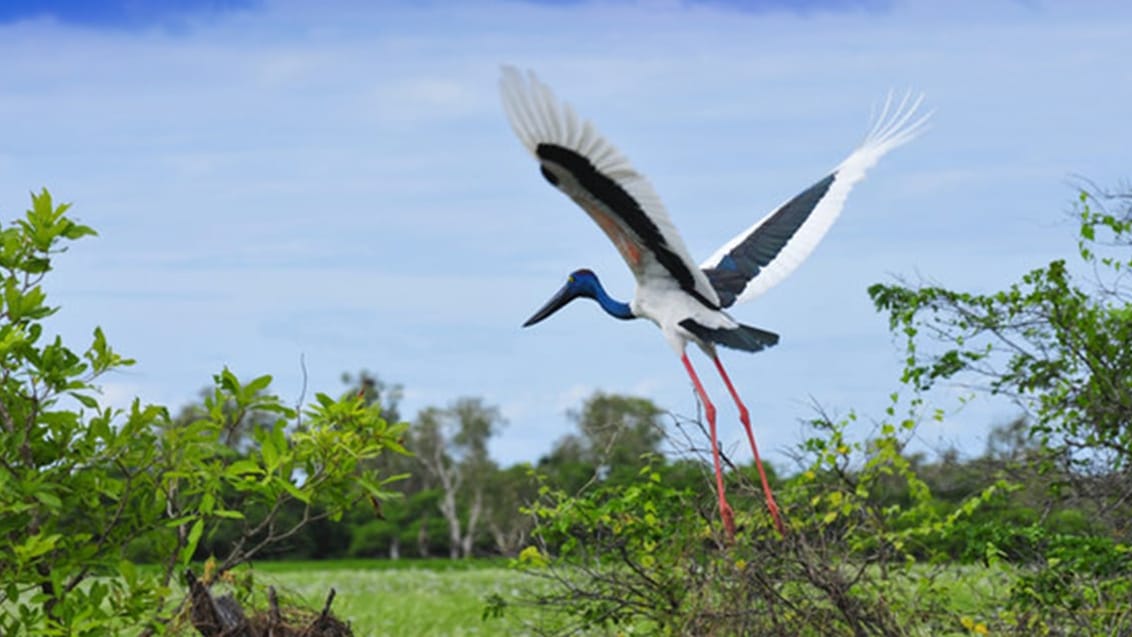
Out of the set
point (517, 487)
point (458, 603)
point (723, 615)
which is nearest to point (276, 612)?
point (723, 615)

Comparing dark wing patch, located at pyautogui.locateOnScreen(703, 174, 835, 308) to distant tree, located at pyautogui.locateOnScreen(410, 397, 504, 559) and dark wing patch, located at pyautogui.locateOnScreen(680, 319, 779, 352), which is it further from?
distant tree, located at pyautogui.locateOnScreen(410, 397, 504, 559)

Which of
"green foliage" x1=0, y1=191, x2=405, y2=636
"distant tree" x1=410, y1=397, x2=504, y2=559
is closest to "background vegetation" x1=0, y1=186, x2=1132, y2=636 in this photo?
"green foliage" x1=0, y1=191, x2=405, y2=636

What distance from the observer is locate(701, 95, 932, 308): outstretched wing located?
7.17m

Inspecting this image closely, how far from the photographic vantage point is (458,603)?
59.1ft

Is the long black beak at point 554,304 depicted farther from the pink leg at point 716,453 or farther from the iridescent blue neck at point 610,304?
the pink leg at point 716,453

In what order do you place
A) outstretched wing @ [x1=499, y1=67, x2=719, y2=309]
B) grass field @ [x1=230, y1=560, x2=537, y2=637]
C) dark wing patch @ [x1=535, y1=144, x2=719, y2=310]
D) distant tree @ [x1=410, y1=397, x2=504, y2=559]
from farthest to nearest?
1. distant tree @ [x1=410, y1=397, x2=504, y2=559]
2. grass field @ [x1=230, y1=560, x2=537, y2=637]
3. dark wing patch @ [x1=535, y1=144, x2=719, y2=310]
4. outstretched wing @ [x1=499, y1=67, x2=719, y2=309]

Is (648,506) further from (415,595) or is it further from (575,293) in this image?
(415,595)

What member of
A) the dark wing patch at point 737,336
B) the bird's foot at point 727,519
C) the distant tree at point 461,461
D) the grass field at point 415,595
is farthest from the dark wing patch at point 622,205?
the distant tree at point 461,461

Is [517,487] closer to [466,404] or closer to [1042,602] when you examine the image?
[466,404]

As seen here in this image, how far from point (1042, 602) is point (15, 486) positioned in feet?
16.5

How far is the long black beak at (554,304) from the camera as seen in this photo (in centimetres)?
706

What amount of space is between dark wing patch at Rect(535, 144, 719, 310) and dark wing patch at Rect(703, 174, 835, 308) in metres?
0.46

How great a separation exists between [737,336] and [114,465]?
111 inches

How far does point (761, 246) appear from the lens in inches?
297
